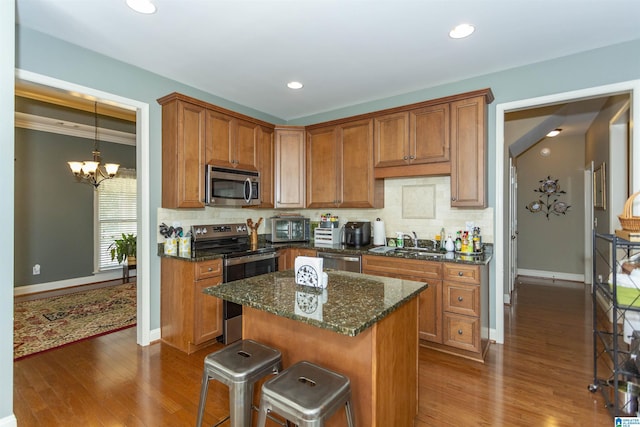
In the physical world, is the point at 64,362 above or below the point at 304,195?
below

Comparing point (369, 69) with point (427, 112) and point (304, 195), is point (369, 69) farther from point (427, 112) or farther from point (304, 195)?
point (304, 195)

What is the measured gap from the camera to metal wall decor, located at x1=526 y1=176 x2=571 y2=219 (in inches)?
240

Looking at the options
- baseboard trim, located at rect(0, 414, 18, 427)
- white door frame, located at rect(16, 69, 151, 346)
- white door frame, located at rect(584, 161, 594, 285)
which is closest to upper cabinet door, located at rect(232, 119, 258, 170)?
white door frame, located at rect(16, 69, 151, 346)

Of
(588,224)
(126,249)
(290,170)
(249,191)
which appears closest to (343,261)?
(249,191)

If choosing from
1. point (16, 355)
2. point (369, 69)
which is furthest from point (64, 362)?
point (369, 69)

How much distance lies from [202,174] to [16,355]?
93.3 inches

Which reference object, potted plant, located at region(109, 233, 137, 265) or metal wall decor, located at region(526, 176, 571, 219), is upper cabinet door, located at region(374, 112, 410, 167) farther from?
potted plant, located at region(109, 233, 137, 265)

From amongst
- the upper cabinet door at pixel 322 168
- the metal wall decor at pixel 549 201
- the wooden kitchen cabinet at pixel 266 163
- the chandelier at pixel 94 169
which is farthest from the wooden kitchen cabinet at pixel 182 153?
the metal wall decor at pixel 549 201

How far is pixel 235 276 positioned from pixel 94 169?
3266 millimetres

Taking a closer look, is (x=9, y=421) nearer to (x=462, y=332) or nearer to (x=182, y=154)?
(x=182, y=154)

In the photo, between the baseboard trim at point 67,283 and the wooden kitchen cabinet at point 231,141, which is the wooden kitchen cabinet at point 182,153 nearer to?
the wooden kitchen cabinet at point 231,141

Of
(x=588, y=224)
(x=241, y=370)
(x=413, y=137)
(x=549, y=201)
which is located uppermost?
(x=413, y=137)

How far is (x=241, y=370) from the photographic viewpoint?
1483mm

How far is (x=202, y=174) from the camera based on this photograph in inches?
132
